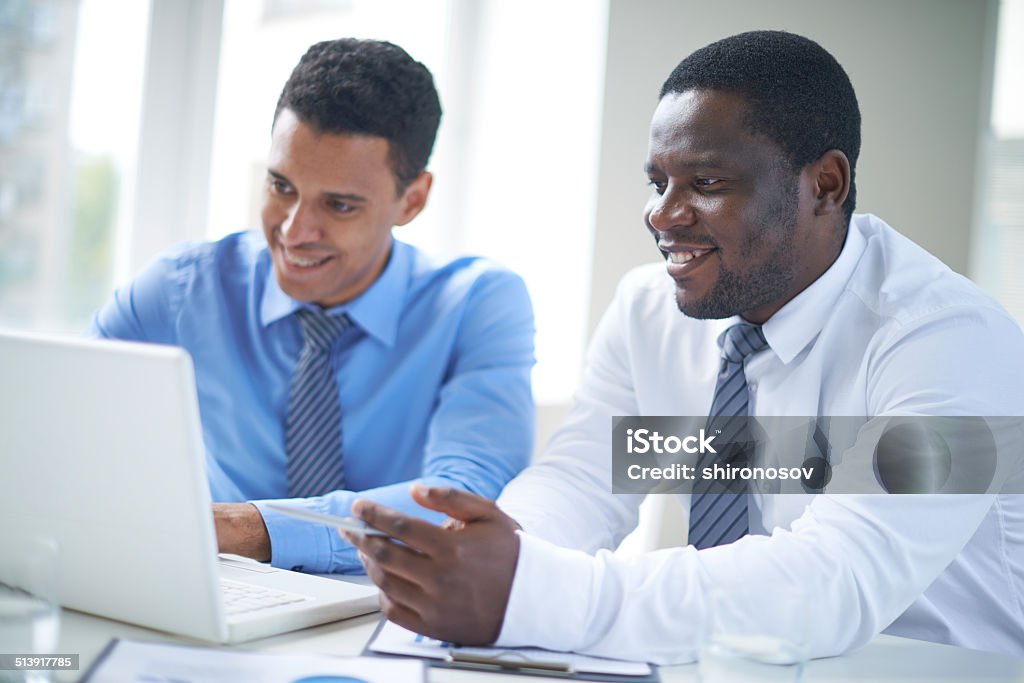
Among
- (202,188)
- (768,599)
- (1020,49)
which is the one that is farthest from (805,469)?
(202,188)

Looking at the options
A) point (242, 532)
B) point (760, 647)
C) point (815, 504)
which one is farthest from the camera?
point (242, 532)

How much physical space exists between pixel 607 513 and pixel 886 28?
1.96 meters

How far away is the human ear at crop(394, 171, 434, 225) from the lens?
2188mm

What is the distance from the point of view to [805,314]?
1.62 metres

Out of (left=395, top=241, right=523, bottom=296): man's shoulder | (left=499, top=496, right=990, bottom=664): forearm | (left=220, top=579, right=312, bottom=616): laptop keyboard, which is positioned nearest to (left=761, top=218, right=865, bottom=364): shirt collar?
(left=499, top=496, right=990, bottom=664): forearm

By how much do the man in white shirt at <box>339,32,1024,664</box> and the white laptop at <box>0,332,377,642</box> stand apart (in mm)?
189

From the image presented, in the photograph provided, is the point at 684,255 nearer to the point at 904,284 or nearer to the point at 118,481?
the point at 904,284

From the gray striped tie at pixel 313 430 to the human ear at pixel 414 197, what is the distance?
1.34 feet

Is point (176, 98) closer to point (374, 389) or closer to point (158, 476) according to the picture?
point (374, 389)

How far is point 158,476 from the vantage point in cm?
92

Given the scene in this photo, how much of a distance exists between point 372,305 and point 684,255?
695 millimetres

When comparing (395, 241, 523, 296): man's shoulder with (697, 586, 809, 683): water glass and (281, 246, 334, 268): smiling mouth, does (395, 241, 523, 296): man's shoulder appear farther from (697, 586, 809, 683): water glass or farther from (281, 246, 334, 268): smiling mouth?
(697, 586, 809, 683): water glass

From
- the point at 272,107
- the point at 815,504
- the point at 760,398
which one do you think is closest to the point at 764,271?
the point at 760,398

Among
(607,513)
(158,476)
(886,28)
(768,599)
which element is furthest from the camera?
(886,28)
